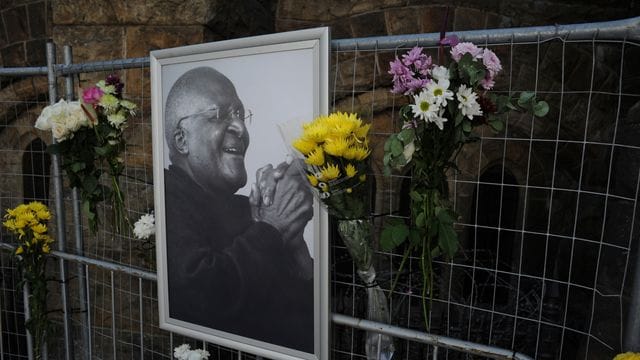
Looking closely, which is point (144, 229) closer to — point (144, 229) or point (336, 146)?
point (144, 229)

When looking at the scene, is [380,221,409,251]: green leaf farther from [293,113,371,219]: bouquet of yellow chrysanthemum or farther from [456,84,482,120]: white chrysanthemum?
[456,84,482,120]: white chrysanthemum

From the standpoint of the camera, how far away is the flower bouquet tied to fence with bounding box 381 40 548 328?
4.19 ft

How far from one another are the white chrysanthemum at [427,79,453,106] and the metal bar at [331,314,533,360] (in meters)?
0.83

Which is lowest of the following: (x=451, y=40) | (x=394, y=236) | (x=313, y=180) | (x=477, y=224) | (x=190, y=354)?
(x=190, y=354)

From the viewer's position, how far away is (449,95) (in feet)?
4.12

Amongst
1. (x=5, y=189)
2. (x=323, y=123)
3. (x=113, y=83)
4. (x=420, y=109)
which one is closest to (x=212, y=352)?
(x=113, y=83)

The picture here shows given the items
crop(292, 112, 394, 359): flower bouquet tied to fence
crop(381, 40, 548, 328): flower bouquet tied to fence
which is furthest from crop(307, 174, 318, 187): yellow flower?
crop(381, 40, 548, 328): flower bouquet tied to fence

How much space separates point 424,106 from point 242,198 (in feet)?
2.79

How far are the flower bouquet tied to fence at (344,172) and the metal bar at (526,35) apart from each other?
35cm

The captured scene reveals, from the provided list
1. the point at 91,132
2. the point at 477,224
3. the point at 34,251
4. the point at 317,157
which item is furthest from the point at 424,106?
the point at 34,251

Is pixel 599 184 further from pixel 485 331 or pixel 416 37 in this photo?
pixel 416 37

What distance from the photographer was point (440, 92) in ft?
4.17

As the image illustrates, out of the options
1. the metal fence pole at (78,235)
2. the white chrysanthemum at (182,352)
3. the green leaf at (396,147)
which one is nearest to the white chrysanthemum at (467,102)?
the green leaf at (396,147)

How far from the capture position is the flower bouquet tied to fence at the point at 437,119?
1278mm
